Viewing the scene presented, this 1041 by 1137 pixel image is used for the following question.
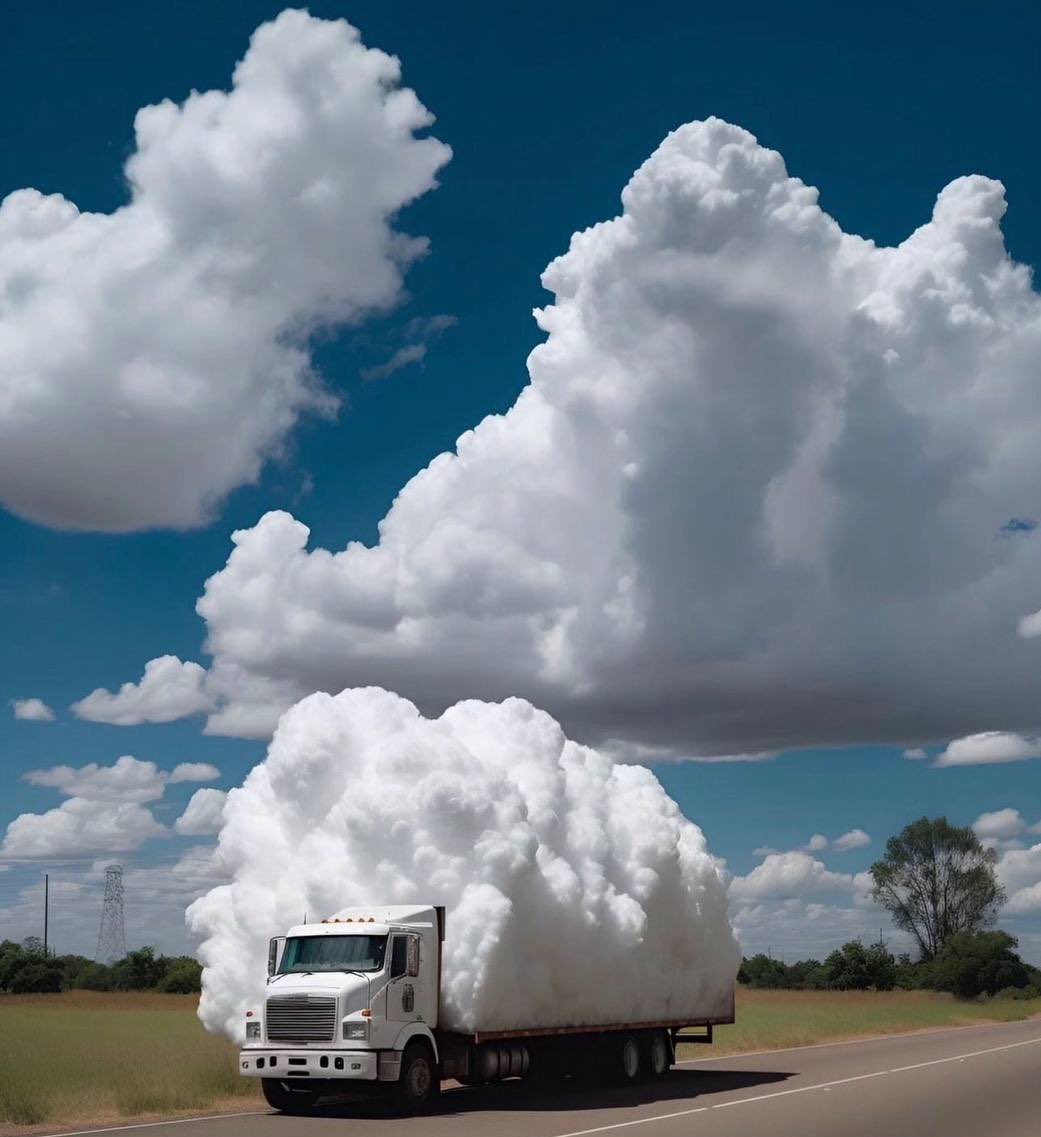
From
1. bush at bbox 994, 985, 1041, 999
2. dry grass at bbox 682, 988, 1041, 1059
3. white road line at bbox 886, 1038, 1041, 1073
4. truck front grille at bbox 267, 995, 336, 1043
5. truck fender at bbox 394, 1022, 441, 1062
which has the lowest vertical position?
bush at bbox 994, 985, 1041, 999

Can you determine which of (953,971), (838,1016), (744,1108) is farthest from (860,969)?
(744,1108)

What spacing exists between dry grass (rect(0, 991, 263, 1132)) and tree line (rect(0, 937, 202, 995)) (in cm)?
4531

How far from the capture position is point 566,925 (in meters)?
27.2

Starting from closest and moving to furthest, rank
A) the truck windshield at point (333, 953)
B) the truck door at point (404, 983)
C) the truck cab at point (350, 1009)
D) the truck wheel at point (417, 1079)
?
the truck cab at point (350, 1009), the truck wheel at point (417, 1079), the truck door at point (404, 983), the truck windshield at point (333, 953)

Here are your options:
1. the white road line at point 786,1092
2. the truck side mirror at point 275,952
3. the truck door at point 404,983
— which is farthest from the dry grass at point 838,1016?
the truck side mirror at point 275,952

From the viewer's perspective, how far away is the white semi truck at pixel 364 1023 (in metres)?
22.6

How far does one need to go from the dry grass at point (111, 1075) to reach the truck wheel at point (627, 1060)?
24.2 ft

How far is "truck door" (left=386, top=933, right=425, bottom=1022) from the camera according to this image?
76.3 feet

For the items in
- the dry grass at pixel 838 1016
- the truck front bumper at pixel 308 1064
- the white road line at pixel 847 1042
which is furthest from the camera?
the dry grass at pixel 838 1016

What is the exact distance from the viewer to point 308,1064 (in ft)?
74.2

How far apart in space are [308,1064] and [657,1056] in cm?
1040

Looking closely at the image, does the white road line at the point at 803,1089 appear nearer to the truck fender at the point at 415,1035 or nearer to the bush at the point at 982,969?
the truck fender at the point at 415,1035

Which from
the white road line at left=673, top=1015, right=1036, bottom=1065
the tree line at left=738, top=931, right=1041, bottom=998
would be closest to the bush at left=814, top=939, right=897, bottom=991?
the tree line at left=738, top=931, right=1041, bottom=998

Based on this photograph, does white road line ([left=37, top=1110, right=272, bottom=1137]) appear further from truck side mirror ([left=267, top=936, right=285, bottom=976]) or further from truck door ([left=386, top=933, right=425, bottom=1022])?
truck door ([left=386, top=933, right=425, bottom=1022])
